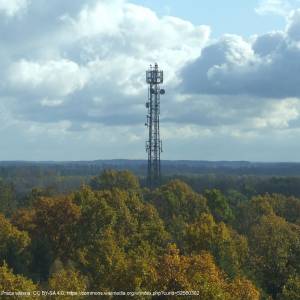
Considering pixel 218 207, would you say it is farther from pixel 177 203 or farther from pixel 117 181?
pixel 117 181

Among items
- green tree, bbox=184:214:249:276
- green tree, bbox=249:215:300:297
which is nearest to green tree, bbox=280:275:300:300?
green tree, bbox=249:215:300:297

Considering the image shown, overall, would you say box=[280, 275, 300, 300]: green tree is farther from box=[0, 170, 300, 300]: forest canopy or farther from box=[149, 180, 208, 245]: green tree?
box=[149, 180, 208, 245]: green tree

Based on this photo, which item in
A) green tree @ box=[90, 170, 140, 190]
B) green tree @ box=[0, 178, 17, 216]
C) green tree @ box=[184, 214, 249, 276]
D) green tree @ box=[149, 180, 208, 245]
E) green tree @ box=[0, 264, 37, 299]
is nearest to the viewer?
green tree @ box=[0, 264, 37, 299]

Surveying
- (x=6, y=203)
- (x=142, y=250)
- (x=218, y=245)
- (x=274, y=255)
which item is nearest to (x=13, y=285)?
(x=142, y=250)

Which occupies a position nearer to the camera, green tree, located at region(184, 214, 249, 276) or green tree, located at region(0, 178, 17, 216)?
green tree, located at region(184, 214, 249, 276)

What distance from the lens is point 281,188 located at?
15038cm

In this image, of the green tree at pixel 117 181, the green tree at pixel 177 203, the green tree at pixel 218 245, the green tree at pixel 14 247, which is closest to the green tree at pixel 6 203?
the green tree at pixel 117 181

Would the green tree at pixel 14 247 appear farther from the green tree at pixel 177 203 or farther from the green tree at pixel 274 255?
the green tree at pixel 177 203

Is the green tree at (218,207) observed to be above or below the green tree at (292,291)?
above

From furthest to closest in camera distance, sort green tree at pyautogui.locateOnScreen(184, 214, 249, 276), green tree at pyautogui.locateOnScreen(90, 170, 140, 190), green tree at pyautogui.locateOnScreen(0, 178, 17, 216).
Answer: green tree at pyautogui.locateOnScreen(90, 170, 140, 190), green tree at pyautogui.locateOnScreen(0, 178, 17, 216), green tree at pyautogui.locateOnScreen(184, 214, 249, 276)

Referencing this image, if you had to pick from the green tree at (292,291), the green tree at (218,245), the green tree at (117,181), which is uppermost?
the green tree at (117,181)

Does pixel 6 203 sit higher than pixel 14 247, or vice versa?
pixel 6 203

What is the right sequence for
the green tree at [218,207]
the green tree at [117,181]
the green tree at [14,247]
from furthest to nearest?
the green tree at [117,181], the green tree at [218,207], the green tree at [14,247]

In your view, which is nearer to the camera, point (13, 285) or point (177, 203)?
point (13, 285)
